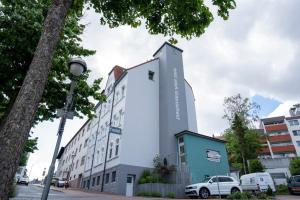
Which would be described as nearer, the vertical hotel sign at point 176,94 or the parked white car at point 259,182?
the parked white car at point 259,182

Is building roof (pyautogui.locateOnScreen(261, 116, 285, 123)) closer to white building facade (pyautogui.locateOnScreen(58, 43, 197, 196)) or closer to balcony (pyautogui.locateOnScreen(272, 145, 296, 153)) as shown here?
balcony (pyautogui.locateOnScreen(272, 145, 296, 153))

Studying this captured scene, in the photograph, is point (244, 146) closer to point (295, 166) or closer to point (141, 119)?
point (295, 166)

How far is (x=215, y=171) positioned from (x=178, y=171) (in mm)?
5116

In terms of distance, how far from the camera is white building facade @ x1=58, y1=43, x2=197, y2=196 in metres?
24.9

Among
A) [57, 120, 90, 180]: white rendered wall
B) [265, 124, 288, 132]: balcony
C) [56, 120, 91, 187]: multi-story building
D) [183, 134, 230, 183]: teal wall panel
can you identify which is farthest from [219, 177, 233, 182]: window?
[265, 124, 288, 132]: balcony

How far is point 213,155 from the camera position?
88.3 ft

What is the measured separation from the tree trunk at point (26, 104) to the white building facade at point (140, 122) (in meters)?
18.2

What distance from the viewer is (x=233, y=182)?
739 inches

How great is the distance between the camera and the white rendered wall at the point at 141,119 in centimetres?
2534

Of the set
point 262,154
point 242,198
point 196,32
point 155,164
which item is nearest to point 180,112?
point 155,164

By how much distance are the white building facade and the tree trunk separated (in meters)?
18.2

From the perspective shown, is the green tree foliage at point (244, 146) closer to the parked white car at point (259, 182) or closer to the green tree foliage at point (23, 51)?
the parked white car at point (259, 182)

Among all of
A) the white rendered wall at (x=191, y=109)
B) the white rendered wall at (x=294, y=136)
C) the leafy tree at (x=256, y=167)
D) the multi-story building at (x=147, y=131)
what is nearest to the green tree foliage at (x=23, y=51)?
the multi-story building at (x=147, y=131)

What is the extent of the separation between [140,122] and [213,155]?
8.73m
